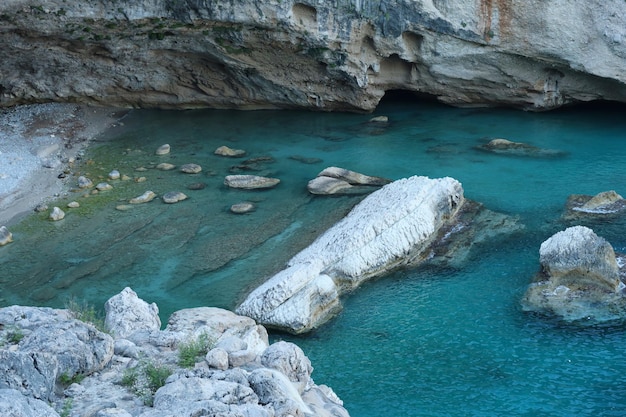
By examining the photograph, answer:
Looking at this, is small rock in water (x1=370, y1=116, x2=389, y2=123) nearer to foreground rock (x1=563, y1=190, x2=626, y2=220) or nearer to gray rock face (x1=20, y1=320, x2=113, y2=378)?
foreground rock (x1=563, y1=190, x2=626, y2=220)

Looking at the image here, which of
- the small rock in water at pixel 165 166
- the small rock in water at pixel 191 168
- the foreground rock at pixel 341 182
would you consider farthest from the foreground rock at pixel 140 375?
the small rock in water at pixel 165 166

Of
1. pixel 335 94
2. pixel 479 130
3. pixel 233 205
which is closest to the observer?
pixel 233 205

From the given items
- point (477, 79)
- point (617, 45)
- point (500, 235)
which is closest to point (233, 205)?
point (500, 235)

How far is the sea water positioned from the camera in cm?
1091

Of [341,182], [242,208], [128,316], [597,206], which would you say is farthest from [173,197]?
[597,206]

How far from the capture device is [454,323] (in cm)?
1235

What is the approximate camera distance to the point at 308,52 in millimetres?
21266

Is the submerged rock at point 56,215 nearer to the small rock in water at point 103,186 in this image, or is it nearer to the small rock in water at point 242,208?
the small rock in water at point 103,186

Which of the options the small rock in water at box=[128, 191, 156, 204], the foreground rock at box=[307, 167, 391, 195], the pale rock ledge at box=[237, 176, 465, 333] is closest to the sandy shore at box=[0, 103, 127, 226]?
the small rock in water at box=[128, 191, 156, 204]

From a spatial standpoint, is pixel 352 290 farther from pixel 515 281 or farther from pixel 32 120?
pixel 32 120

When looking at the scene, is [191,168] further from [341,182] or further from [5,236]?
[5,236]

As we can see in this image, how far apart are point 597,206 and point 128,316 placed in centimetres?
1031

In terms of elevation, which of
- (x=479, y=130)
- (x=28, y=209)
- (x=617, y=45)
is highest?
(x=617, y=45)

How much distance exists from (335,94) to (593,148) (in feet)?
25.1
